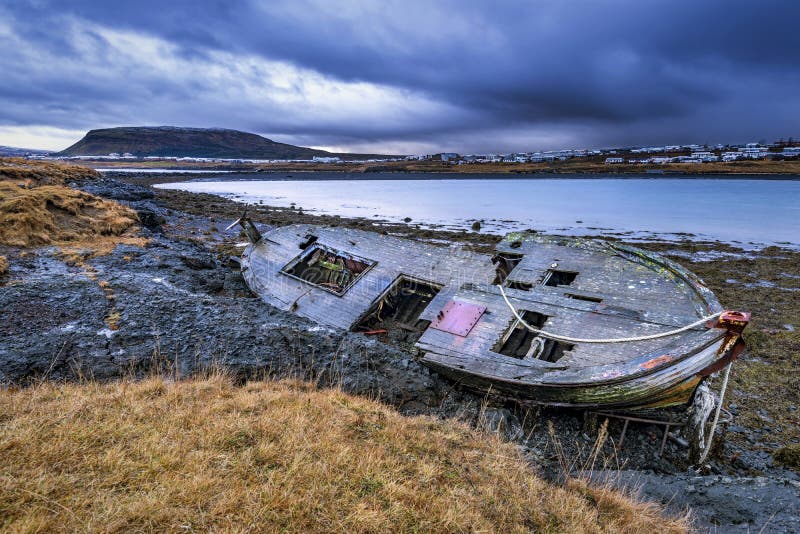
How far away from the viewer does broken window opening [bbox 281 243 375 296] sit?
13258 millimetres

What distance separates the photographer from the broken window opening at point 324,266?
1326cm

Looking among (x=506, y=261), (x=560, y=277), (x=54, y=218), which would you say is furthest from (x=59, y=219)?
(x=560, y=277)

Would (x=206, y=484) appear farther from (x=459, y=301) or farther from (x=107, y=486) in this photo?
(x=459, y=301)

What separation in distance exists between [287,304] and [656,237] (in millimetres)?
28531

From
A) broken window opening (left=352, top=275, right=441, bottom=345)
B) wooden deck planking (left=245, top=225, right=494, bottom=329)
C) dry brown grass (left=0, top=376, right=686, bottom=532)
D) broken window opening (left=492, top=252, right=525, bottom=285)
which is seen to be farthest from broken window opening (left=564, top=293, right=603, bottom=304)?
dry brown grass (left=0, top=376, right=686, bottom=532)

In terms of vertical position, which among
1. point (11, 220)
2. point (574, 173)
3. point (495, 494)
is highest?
point (574, 173)

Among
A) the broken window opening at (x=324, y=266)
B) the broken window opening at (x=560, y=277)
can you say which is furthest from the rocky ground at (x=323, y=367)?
the broken window opening at (x=560, y=277)

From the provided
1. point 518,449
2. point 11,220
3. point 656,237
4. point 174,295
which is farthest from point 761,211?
point 11,220

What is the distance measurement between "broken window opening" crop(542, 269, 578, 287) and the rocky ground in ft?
12.1

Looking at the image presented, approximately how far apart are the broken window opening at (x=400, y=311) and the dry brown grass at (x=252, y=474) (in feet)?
14.7

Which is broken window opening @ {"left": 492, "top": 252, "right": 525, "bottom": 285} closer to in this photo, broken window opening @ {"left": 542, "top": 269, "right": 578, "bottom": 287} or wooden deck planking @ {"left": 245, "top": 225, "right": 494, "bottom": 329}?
wooden deck planking @ {"left": 245, "top": 225, "right": 494, "bottom": 329}

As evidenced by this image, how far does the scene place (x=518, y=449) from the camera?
5902 mm

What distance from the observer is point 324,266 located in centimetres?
1389

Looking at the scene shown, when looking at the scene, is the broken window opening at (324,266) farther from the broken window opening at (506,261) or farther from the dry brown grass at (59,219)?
the dry brown grass at (59,219)
